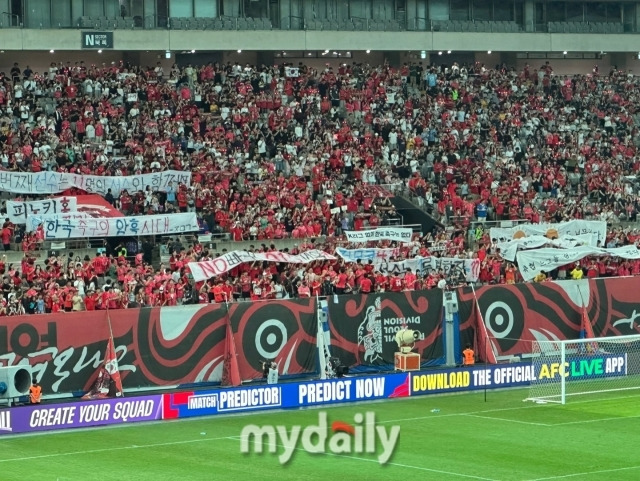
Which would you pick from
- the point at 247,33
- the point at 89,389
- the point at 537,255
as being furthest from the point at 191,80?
the point at 89,389

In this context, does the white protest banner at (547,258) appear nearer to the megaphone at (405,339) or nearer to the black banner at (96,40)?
the megaphone at (405,339)

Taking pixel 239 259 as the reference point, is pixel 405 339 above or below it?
below

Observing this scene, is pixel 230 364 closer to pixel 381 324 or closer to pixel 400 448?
pixel 381 324

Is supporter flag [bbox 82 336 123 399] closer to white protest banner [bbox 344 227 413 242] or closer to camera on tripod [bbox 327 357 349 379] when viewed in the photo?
camera on tripod [bbox 327 357 349 379]

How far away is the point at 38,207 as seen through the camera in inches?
1800

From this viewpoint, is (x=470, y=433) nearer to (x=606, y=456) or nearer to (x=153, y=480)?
(x=606, y=456)

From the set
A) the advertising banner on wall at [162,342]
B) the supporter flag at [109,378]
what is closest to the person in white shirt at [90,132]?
the advertising banner on wall at [162,342]

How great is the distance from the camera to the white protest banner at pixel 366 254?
148ft

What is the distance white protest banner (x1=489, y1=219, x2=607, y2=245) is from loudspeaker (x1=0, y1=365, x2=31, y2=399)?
2244cm

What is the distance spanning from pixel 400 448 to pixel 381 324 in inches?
417

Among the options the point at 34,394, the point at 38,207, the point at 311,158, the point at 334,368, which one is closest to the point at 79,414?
the point at 34,394

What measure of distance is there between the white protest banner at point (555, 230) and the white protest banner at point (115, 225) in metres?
11.1

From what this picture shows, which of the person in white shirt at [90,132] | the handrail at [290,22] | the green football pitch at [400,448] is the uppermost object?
the handrail at [290,22]

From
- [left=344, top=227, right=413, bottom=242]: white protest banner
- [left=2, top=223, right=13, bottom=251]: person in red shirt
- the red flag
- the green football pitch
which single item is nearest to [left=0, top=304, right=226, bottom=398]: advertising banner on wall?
the red flag
